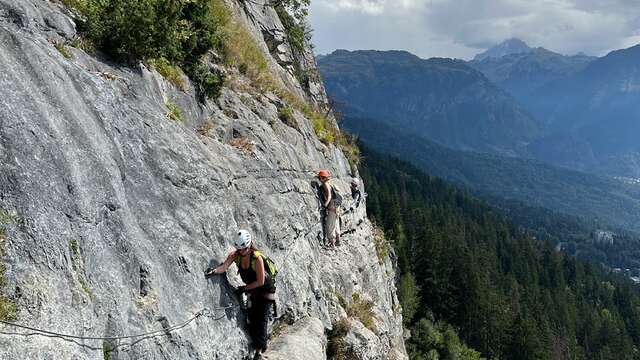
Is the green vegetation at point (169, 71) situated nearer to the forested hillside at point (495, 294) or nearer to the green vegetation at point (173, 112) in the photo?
the green vegetation at point (173, 112)

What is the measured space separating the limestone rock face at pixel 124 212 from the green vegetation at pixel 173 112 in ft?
0.50

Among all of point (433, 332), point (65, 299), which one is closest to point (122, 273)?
point (65, 299)

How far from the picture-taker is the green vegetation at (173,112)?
15206 millimetres

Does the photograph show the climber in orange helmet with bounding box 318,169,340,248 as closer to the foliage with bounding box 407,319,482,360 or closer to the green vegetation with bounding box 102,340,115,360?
the green vegetation with bounding box 102,340,115,360

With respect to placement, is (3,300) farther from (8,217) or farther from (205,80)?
(205,80)

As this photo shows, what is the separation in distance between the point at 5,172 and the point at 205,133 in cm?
913

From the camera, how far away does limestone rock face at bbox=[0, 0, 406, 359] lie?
8.41 metres

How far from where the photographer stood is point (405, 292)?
233 ft

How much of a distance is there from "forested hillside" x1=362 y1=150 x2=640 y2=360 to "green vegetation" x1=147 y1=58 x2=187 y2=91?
49002mm

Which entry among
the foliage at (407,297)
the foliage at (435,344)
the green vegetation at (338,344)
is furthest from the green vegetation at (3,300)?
the foliage at (407,297)

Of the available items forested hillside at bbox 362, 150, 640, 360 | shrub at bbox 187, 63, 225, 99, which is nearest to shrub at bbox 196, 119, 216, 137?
shrub at bbox 187, 63, 225, 99

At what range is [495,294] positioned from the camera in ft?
316

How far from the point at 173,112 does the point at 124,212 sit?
558 cm

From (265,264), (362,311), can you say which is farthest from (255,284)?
(362,311)
